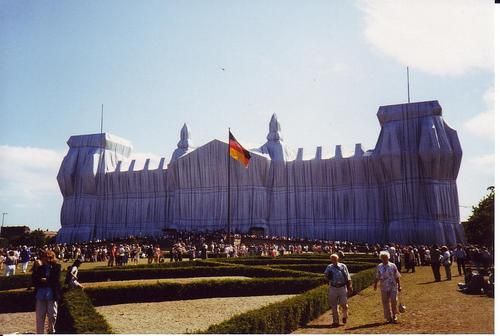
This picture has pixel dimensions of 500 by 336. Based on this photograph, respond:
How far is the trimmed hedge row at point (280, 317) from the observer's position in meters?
7.43

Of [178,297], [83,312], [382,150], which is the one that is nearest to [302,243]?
[382,150]

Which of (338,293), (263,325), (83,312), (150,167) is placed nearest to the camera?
(263,325)

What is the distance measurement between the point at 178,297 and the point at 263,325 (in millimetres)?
7155

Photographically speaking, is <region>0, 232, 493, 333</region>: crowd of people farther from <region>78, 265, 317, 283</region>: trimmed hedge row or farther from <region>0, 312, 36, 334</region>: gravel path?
<region>78, 265, 317, 283</region>: trimmed hedge row

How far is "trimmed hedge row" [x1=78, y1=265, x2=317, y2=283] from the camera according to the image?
18469 millimetres

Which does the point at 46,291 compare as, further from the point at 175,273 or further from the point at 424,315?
the point at 175,273

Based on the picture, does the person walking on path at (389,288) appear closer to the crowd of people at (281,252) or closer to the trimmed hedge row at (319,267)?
the crowd of people at (281,252)

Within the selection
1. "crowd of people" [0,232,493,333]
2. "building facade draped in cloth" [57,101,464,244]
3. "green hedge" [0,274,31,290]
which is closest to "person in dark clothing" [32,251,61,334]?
"crowd of people" [0,232,493,333]

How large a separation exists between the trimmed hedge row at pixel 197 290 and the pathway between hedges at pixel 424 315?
182 cm

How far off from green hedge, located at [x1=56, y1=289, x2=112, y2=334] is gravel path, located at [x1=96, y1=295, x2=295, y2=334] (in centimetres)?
105

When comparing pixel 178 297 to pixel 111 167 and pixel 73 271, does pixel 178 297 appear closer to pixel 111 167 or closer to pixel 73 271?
pixel 73 271

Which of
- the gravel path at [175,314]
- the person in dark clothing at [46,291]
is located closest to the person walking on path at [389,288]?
the gravel path at [175,314]

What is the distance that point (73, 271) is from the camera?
11562 mm

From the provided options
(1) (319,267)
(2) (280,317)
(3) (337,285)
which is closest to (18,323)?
(2) (280,317)
